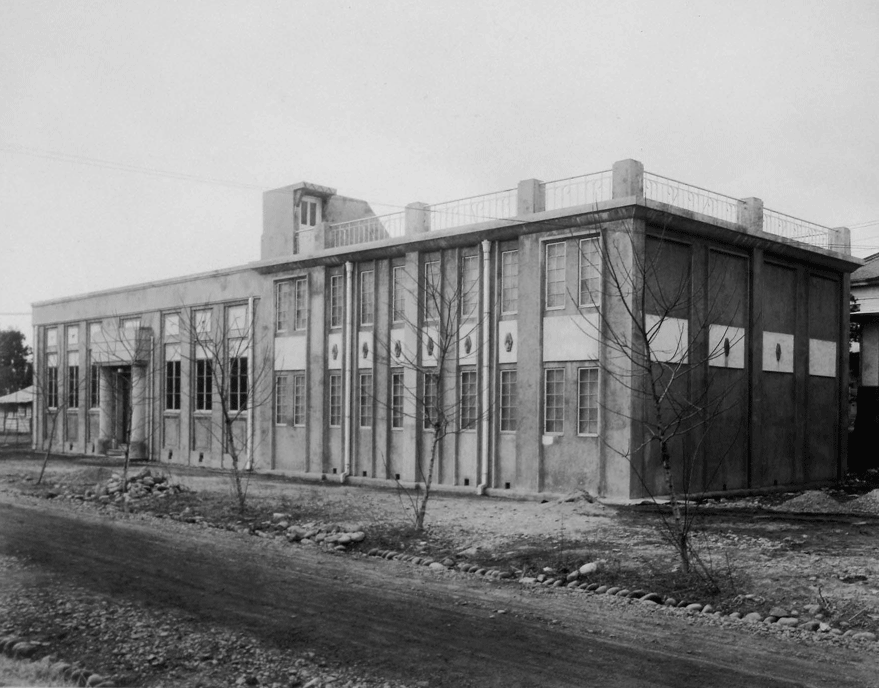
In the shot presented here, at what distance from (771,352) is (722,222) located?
4.37 m

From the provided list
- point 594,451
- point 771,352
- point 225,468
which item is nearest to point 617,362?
point 594,451

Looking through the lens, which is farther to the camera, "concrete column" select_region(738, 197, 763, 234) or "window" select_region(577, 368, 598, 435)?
"concrete column" select_region(738, 197, 763, 234)

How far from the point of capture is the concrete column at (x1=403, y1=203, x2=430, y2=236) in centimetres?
2445

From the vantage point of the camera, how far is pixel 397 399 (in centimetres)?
2530

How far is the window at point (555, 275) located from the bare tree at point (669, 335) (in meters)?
0.49

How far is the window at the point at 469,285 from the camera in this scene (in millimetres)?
23109

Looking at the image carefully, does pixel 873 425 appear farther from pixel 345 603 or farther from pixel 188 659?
pixel 188 659

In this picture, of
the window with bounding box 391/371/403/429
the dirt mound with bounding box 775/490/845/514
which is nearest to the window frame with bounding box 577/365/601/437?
the dirt mound with bounding box 775/490/845/514

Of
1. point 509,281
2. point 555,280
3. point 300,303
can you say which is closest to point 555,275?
point 555,280

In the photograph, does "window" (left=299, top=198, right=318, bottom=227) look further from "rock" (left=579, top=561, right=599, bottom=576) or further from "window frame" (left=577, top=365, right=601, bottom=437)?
"rock" (left=579, top=561, right=599, bottom=576)

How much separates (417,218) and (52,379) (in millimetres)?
26350

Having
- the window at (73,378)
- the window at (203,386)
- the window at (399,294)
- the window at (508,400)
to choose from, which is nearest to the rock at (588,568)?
the window at (508,400)

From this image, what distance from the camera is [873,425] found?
106 ft

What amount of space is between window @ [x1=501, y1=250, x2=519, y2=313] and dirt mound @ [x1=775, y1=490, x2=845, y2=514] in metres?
7.70
